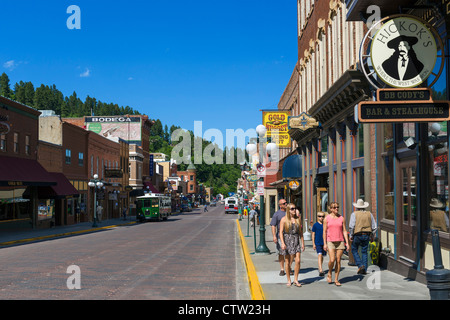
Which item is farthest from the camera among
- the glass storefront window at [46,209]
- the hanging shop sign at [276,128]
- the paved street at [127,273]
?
the glass storefront window at [46,209]

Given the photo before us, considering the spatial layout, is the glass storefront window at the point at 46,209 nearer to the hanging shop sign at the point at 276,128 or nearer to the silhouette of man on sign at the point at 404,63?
the hanging shop sign at the point at 276,128

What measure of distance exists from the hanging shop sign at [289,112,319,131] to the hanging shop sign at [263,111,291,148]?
12.0 metres

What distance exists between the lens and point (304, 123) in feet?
73.6

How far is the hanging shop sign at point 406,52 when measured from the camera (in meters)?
10.1

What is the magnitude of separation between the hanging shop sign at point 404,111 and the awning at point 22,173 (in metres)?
25.6

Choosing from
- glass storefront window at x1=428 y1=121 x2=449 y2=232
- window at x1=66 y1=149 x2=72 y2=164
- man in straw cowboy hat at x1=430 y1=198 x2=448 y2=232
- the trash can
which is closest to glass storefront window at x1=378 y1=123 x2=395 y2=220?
glass storefront window at x1=428 y1=121 x2=449 y2=232

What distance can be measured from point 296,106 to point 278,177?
35.5 ft

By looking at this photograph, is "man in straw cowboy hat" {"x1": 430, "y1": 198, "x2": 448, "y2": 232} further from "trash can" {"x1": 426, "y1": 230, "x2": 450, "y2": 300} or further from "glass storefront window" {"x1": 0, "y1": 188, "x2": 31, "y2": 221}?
"glass storefront window" {"x1": 0, "y1": 188, "x2": 31, "y2": 221}

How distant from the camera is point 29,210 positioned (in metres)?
36.9

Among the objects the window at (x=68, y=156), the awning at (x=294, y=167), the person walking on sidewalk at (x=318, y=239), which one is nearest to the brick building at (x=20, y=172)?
the window at (x=68, y=156)

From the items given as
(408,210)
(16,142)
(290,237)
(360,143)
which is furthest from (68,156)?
(408,210)

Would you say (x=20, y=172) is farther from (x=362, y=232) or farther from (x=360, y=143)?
(x=362, y=232)

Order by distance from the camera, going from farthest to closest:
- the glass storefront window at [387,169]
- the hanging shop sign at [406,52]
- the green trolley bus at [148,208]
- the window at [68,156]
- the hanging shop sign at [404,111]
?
1. the green trolley bus at [148,208]
2. the window at [68,156]
3. the glass storefront window at [387,169]
4. the hanging shop sign at [406,52]
5. the hanging shop sign at [404,111]

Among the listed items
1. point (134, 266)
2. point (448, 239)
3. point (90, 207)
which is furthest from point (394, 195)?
point (90, 207)
